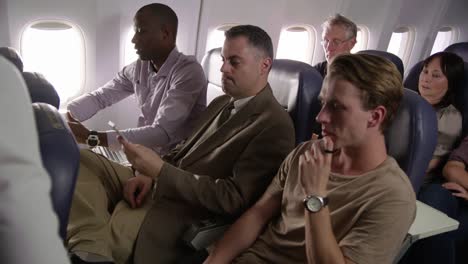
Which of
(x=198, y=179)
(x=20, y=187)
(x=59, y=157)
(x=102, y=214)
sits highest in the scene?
(x=20, y=187)

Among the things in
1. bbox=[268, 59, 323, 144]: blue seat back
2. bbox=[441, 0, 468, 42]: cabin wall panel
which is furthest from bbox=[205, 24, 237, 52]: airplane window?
bbox=[441, 0, 468, 42]: cabin wall panel

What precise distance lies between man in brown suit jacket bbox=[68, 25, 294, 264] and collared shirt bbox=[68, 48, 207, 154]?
446 millimetres

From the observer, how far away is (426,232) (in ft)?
4.97

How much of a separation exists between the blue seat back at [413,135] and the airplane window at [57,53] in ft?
7.42

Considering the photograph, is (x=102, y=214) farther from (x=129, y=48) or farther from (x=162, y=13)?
(x=129, y=48)

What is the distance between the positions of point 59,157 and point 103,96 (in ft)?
6.56

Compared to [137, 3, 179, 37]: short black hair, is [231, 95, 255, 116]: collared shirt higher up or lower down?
lower down

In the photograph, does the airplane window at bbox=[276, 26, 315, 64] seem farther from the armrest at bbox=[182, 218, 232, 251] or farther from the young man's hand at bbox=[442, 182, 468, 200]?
the armrest at bbox=[182, 218, 232, 251]

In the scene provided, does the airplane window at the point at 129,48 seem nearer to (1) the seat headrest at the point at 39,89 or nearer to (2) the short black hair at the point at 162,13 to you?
(2) the short black hair at the point at 162,13

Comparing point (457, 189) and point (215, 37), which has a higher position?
point (215, 37)

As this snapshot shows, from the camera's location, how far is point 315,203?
123cm

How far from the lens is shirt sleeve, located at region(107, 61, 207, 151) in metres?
2.38

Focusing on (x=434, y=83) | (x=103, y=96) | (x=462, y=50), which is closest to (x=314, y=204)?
(x=434, y=83)

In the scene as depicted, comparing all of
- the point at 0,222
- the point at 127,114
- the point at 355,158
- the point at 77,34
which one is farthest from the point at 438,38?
the point at 0,222
